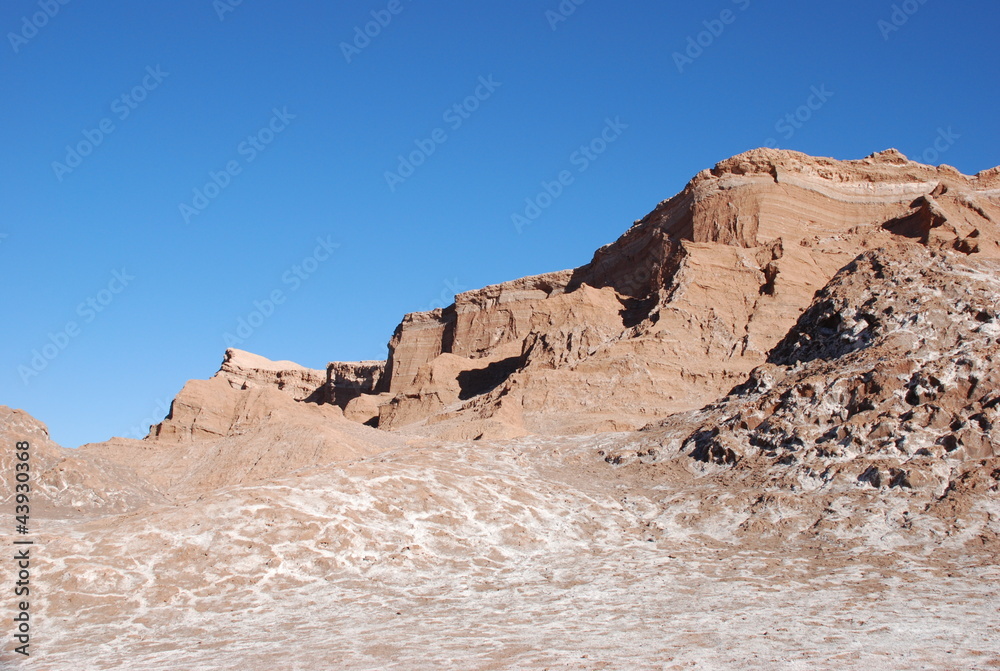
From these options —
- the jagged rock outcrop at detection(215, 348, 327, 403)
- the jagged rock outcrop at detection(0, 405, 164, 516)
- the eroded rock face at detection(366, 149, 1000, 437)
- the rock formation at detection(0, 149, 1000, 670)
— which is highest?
the jagged rock outcrop at detection(215, 348, 327, 403)

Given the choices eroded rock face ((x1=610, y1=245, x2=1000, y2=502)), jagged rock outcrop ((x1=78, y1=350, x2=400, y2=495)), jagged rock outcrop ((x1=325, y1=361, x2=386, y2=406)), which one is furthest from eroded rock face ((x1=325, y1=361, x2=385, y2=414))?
eroded rock face ((x1=610, y1=245, x2=1000, y2=502))

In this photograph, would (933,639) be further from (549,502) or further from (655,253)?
(655,253)

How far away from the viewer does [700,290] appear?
40.5 meters

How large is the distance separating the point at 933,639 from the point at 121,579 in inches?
400

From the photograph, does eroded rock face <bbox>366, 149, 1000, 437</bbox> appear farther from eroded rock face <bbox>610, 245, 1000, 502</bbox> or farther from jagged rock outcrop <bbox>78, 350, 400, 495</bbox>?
eroded rock face <bbox>610, 245, 1000, 502</bbox>

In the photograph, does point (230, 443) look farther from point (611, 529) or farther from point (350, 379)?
point (350, 379)

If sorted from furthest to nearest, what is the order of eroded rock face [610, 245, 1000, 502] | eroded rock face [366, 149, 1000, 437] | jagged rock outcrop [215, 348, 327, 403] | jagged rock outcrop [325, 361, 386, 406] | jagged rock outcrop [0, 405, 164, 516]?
1. jagged rock outcrop [215, 348, 327, 403]
2. jagged rock outcrop [325, 361, 386, 406]
3. eroded rock face [366, 149, 1000, 437]
4. jagged rock outcrop [0, 405, 164, 516]
5. eroded rock face [610, 245, 1000, 502]

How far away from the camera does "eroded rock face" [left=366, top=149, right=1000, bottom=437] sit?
116ft

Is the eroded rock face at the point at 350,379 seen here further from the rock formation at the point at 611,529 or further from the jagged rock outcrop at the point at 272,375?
the rock formation at the point at 611,529

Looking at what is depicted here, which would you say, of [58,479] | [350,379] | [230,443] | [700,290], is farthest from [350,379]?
[58,479]

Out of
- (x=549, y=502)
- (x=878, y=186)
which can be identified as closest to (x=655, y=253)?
(x=878, y=186)

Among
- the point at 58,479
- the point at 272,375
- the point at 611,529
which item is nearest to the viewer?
the point at 611,529

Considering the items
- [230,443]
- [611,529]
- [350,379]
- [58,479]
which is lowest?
[611,529]

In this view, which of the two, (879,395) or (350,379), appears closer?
(879,395)
